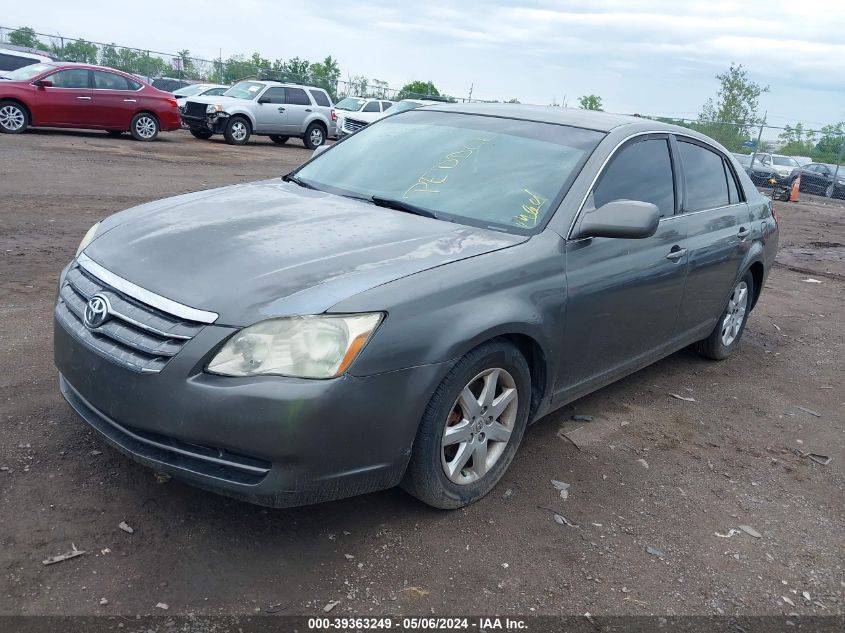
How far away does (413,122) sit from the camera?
4.74 meters

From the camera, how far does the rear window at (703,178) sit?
4883 mm

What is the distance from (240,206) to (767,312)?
19.4ft

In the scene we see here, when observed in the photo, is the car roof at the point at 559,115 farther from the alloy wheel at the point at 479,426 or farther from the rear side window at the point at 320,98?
the rear side window at the point at 320,98

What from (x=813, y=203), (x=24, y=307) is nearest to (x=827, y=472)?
(x=24, y=307)

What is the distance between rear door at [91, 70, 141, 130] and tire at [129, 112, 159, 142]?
0.52 feet

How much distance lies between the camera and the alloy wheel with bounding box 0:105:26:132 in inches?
644

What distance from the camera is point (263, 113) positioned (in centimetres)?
2162

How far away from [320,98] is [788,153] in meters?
20.7

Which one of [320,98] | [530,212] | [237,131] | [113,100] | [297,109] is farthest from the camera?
[320,98]

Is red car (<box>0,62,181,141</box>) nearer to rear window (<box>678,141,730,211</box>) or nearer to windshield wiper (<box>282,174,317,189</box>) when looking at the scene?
windshield wiper (<box>282,174,317,189</box>)

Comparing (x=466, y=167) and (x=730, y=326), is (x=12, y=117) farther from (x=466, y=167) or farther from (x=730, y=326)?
(x=730, y=326)

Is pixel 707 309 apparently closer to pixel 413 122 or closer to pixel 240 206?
pixel 413 122

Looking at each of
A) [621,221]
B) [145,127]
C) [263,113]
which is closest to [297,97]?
[263,113]

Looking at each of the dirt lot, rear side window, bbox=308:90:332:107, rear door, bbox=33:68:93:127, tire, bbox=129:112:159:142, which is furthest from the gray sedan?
rear side window, bbox=308:90:332:107
